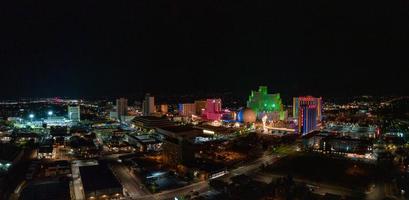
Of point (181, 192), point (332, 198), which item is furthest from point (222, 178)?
point (332, 198)

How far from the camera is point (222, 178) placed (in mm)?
15734

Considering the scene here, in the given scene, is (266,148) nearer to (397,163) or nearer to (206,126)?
(397,163)

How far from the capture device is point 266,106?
35.2m

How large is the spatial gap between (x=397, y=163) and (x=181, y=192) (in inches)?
501

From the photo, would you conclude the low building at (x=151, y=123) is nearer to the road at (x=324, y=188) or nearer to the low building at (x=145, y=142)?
the low building at (x=145, y=142)

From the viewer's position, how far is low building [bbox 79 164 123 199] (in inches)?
513

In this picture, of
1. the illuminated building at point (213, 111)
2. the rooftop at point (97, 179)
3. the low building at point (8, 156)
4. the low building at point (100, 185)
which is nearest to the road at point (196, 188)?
the low building at point (100, 185)

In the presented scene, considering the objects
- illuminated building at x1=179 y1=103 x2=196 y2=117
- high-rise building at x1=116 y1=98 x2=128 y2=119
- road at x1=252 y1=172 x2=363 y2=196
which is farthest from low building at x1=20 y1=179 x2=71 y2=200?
illuminated building at x1=179 y1=103 x2=196 y2=117

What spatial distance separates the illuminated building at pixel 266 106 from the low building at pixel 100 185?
21672mm

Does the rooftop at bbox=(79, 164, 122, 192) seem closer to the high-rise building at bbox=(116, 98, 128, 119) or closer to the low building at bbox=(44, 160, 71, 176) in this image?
the low building at bbox=(44, 160, 71, 176)

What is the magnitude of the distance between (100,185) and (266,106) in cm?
2455

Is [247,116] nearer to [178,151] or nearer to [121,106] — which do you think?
[178,151]

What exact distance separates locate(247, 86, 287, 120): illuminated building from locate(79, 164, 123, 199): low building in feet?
71.1

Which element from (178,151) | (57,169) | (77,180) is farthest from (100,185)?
(178,151)
